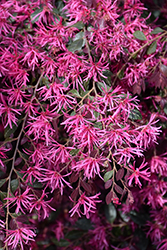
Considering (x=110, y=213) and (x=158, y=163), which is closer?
(x=158, y=163)

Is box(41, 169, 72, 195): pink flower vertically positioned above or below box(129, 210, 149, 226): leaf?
above

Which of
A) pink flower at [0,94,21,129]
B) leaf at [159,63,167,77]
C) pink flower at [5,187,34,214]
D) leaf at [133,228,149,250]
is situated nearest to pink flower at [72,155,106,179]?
pink flower at [5,187,34,214]

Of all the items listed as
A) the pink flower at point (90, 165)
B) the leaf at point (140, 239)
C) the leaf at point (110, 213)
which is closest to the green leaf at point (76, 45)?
the pink flower at point (90, 165)

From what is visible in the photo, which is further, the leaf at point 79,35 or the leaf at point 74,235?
the leaf at point 74,235

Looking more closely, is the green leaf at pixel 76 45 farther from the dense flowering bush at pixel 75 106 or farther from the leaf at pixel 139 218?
the leaf at pixel 139 218

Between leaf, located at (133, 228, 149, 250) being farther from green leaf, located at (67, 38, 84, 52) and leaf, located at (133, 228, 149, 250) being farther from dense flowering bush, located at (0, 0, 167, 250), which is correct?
green leaf, located at (67, 38, 84, 52)

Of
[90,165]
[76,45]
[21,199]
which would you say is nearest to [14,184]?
[21,199]

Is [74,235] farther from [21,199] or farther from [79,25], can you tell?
[79,25]
